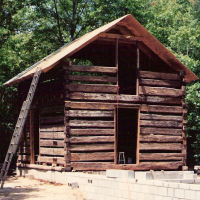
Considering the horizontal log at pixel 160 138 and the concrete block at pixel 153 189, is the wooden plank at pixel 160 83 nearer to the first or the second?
the horizontal log at pixel 160 138

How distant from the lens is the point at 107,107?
15664mm

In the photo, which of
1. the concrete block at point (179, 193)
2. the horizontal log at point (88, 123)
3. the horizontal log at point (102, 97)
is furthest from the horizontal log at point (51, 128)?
the concrete block at point (179, 193)

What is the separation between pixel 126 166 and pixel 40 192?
12.8 ft

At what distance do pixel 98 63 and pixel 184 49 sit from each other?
25.2 ft

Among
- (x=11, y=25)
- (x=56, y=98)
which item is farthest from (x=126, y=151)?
(x=11, y=25)

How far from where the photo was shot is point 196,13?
121 feet

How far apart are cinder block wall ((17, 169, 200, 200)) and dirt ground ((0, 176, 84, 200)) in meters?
0.41

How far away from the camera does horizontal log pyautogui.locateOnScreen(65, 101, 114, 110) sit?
15119 millimetres

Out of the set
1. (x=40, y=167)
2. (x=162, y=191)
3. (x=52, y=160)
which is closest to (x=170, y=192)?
(x=162, y=191)

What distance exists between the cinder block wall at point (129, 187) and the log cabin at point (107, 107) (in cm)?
152

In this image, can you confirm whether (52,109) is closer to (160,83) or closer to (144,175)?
(160,83)

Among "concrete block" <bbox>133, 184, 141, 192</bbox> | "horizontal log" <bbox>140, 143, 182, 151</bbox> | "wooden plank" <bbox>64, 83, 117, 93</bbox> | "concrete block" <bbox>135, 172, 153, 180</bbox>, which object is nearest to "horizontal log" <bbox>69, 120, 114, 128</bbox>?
"wooden plank" <bbox>64, 83, 117, 93</bbox>

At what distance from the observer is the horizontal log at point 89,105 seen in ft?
49.6

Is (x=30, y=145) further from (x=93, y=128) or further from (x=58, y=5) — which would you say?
(x=58, y=5)
